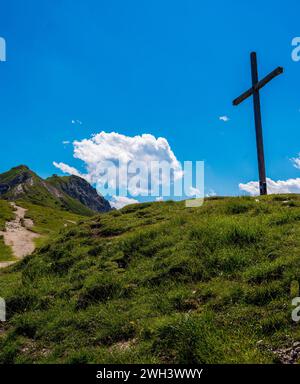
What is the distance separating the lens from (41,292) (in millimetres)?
13156

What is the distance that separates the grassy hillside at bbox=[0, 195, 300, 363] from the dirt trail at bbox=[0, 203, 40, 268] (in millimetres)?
25023

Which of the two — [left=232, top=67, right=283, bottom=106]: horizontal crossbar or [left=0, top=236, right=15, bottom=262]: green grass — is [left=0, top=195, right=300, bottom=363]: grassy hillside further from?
[left=0, top=236, right=15, bottom=262]: green grass

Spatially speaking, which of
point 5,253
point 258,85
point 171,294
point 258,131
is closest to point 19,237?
→ point 5,253

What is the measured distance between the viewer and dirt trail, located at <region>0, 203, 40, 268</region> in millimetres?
42006

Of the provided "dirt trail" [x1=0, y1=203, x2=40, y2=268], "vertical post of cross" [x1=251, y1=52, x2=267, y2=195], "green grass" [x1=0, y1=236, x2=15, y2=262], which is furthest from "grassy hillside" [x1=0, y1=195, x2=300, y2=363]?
"dirt trail" [x1=0, y1=203, x2=40, y2=268]

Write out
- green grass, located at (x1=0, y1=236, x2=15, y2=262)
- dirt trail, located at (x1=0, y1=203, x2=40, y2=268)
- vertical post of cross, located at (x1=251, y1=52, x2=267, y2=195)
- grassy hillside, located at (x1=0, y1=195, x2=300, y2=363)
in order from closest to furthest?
grassy hillside, located at (x1=0, y1=195, x2=300, y2=363)
vertical post of cross, located at (x1=251, y1=52, x2=267, y2=195)
green grass, located at (x1=0, y1=236, x2=15, y2=262)
dirt trail, located at (x1=0, y1=203, x2=40, y2=268)

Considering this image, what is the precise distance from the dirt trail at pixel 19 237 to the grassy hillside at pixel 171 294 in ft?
82.1

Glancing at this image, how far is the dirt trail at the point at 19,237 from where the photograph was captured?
4201cm

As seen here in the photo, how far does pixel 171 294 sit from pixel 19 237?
46420mm

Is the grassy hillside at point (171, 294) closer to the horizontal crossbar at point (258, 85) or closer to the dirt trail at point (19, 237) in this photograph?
the horizontal crossbar at point (258, 85)

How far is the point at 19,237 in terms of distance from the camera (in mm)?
52531
